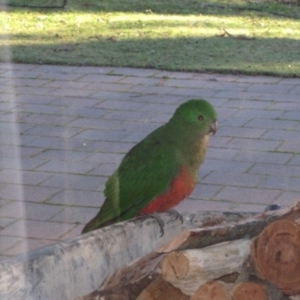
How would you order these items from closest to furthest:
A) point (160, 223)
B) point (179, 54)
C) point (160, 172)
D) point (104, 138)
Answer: point (160, 223)
point (160, 172)
point (104, 138)
point (179, 54)

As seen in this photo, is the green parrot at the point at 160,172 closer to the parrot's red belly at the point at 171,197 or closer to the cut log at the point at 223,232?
the parrot's red belly at the point at 171,197

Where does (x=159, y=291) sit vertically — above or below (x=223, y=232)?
below

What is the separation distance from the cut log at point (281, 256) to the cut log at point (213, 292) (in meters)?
0.08

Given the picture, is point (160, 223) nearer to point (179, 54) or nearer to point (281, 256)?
point (281, 256)

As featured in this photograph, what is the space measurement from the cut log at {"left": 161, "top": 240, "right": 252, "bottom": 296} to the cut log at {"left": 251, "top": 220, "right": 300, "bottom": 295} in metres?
0.05

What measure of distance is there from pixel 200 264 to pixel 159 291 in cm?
11

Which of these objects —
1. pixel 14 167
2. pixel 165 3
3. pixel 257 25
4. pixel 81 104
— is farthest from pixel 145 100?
pixel 165 3

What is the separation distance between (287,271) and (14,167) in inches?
106

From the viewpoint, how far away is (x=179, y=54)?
6059mm

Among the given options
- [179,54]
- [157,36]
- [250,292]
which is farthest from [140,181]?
A: [157,36]

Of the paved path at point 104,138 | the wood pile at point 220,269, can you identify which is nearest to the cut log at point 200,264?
the wood pile at point 220,269

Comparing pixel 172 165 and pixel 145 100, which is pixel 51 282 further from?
pixel 145 100

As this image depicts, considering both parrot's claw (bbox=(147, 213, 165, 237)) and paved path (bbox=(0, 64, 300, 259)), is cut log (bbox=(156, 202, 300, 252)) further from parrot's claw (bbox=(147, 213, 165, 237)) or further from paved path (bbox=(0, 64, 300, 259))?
paved path (bbox=(0, 64, 300, 259))

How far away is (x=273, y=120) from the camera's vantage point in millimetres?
4648
